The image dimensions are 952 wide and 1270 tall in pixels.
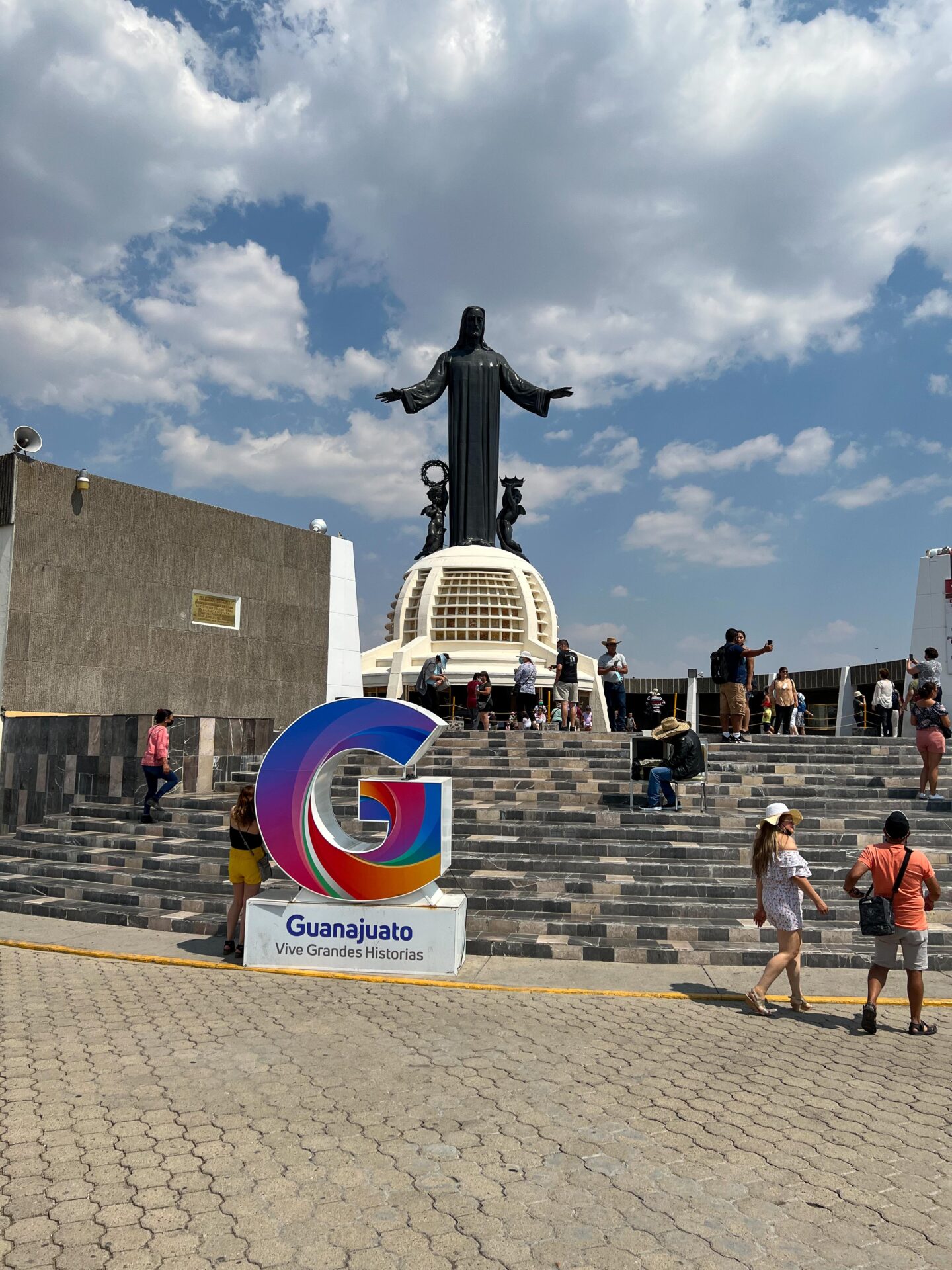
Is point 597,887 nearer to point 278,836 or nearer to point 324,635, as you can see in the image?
point 278,836

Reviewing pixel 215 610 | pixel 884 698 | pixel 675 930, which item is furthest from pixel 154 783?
pixel 884 698

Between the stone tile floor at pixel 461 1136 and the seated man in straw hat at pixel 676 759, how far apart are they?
4.04 metres

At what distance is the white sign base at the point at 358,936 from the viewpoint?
23.1 feet

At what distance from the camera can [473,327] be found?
98.9ft

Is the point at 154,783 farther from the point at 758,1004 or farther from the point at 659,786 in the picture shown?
the point at 758,1004

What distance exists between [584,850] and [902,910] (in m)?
4.09

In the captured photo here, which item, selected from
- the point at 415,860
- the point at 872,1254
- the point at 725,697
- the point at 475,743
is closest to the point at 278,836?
the point at 415,860

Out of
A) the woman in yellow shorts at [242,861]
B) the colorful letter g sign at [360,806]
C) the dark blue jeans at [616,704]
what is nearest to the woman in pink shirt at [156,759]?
the woman in yellow shorts at [242,861]

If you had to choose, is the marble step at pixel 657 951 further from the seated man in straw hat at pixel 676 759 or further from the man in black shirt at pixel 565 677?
the man in black shirt at pixel 565 677

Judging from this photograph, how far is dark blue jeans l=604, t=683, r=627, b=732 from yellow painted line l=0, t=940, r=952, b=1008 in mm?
9478

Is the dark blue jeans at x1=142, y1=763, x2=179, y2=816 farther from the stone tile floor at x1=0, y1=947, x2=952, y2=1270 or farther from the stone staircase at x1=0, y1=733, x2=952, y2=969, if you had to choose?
the stone tile floor at x1=0, y1=947, x2=952, y2=1270

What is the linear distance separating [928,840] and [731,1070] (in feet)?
18.9

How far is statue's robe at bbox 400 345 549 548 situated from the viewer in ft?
97.5

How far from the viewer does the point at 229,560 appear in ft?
57.2
